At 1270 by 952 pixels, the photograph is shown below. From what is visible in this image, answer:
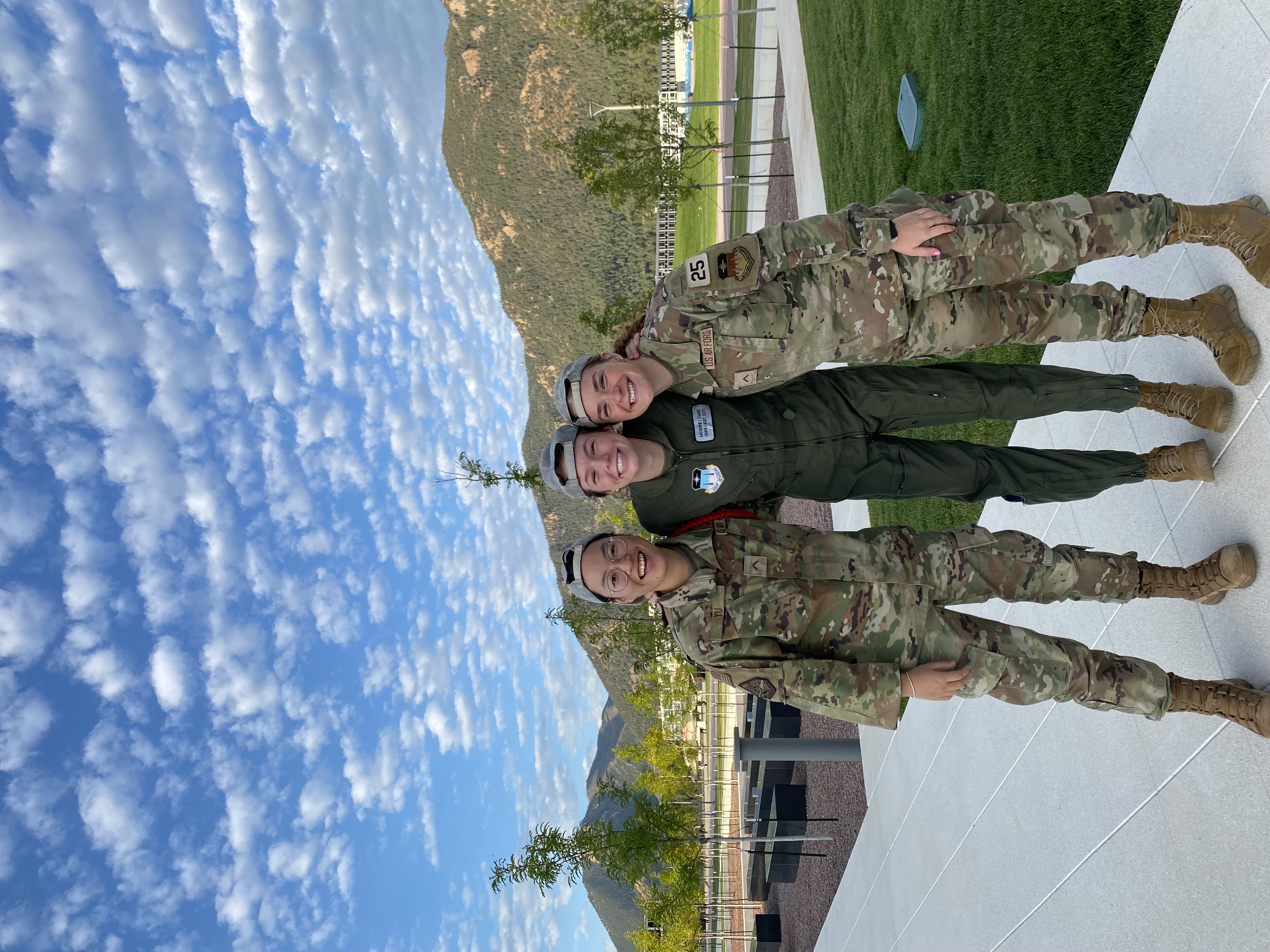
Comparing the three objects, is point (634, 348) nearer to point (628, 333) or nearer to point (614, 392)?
point (628, 333)

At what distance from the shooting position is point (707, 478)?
3.63m

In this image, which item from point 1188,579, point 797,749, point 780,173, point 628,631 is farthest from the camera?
point 780,173

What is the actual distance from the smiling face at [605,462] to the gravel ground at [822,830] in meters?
7.32

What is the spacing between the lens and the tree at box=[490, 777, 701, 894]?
10039mm

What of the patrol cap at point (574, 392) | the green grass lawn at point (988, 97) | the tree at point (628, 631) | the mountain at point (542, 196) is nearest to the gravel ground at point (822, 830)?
the tree at point (628, 631)

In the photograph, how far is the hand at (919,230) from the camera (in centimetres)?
345

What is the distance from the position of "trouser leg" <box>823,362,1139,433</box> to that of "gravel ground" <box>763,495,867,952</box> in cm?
649

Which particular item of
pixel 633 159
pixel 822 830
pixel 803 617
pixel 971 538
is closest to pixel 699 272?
pixel 803 617

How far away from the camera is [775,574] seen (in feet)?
11.9

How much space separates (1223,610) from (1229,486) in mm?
595

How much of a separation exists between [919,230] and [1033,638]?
78.7 inches

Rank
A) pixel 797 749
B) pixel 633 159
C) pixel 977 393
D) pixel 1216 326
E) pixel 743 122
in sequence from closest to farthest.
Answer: pixel 1216 326 < pixel 977 393 < pixel 797 749 < pixel 633 159 < pixel 743 122

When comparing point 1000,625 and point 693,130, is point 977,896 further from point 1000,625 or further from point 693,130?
point 693,130

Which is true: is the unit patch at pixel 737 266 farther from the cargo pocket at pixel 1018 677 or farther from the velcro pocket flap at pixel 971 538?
the cargo pocket at pixel 1018 677
